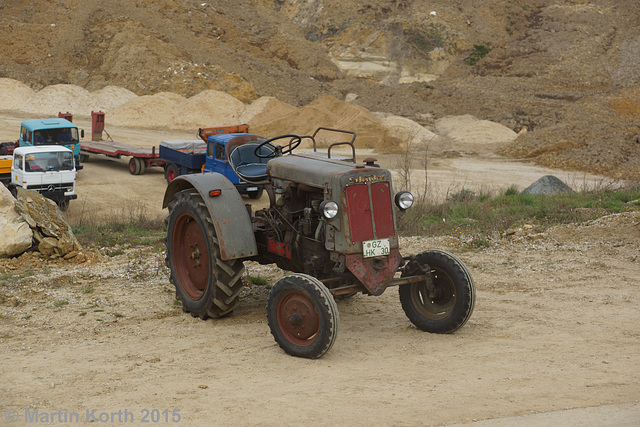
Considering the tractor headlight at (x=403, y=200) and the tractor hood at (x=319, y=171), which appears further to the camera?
the tractor headlight at (x=403, y=200)

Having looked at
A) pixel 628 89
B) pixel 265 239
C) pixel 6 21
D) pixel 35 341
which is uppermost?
pixel 6 21

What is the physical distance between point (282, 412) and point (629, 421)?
2805 mm

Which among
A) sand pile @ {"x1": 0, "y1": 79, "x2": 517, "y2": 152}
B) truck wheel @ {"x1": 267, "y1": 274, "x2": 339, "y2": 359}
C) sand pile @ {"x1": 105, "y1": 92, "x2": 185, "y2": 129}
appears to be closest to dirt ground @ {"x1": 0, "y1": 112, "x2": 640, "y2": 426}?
truck wheel @ {"x1": 267, "y1": 274, "x2": 339, "y2": 359}

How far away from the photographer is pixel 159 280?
34.2 ft

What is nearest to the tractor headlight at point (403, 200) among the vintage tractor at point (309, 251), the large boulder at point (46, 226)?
the vintage tractor at point (309, 251)

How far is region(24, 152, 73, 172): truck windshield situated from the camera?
1848 cm

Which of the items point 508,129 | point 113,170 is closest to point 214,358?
point 113,170

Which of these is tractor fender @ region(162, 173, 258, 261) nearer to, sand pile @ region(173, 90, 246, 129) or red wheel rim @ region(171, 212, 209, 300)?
red wheel rim @ region(171, 212, 209, 300)

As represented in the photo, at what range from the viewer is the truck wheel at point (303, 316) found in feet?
22.6

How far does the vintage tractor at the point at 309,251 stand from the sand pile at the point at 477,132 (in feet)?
89.1

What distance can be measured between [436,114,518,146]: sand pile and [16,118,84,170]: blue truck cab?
1871cm

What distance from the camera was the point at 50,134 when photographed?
2345cm

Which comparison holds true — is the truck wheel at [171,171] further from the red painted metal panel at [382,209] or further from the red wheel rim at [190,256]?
the red painted metal panel at [382,209]

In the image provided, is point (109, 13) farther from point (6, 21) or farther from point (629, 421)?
point (629, 421)
